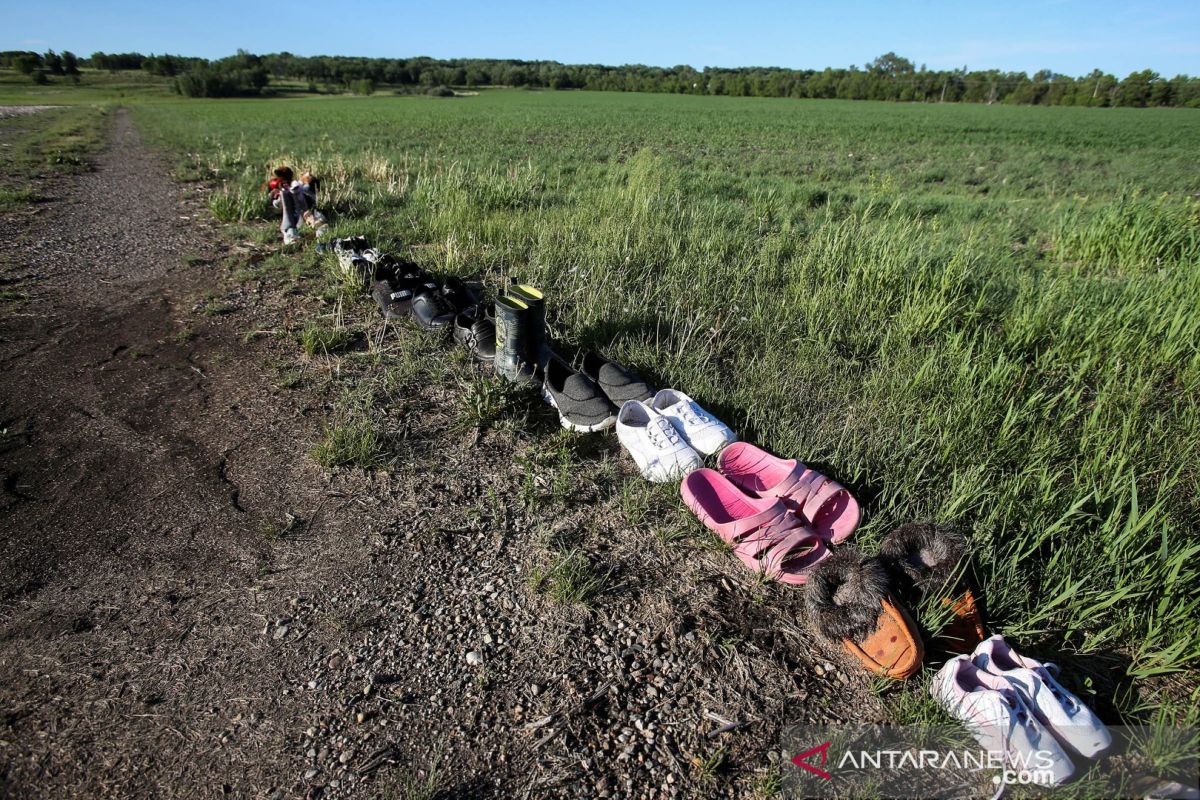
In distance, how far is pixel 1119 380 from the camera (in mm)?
3684

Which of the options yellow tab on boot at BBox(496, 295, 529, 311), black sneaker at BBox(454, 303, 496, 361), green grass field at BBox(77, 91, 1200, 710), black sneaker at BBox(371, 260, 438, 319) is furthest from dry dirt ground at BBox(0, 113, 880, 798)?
black sneaker at BBox(371, 260, 438, 319)

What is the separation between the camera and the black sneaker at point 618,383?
3373 mm

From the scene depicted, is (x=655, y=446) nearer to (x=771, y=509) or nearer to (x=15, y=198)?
(x=771, y=509)

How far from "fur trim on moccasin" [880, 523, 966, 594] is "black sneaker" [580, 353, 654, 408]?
4.59 ft

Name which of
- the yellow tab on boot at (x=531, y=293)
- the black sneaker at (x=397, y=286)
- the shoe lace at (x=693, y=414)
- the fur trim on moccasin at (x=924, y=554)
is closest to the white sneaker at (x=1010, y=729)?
the fur trim on moccasin at (x=924, y=554)

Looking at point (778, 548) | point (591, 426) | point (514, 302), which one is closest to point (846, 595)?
point (778, 548)

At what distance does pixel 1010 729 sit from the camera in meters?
1.73

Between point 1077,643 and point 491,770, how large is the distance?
211cm

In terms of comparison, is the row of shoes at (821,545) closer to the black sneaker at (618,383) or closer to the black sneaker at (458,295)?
the black sneaker at (618,383)

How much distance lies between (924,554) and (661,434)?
4.01ft

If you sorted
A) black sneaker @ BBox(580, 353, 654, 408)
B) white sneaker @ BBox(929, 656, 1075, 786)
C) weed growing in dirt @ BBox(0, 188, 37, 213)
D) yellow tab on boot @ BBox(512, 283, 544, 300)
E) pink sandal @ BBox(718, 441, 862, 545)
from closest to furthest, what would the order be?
white sneaker @ BBox(929, 656, 1075, 786) < pink sandal @ BBox(718, 441, 862, 545) < black sneaker @ BBox(580, 353, 654, 408) < yellow tab on boot @ BBox(512, 283, 544, 300) < weed growing in dirt @ BBox(0, 188, 37, 213)

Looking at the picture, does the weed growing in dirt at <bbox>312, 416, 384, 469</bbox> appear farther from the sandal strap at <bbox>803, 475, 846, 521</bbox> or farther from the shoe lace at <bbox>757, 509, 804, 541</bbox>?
the sandal strap at <bbox>803, 475, 846, 521</bbox>

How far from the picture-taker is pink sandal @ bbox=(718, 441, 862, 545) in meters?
2.59

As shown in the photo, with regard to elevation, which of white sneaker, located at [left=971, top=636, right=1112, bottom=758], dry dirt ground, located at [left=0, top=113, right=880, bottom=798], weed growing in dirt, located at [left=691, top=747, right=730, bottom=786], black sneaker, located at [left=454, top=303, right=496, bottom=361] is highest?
black sneaker, located at [left=454, top=303, right=496, bottom=361]
